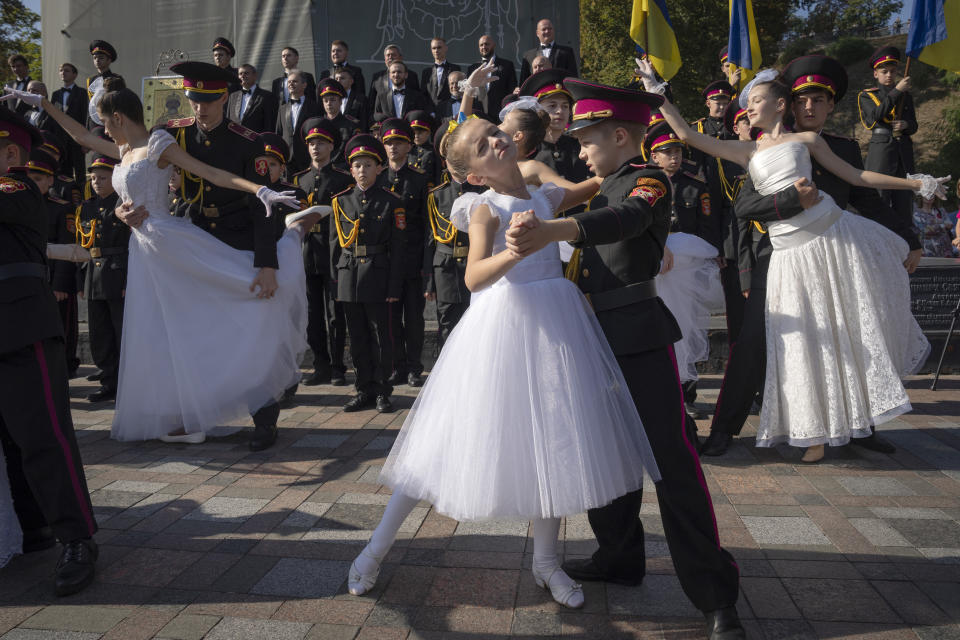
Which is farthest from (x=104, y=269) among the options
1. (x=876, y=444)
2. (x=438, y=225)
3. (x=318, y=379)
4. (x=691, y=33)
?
(x=691, y=33)

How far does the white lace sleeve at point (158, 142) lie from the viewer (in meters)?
5.38

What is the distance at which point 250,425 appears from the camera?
619cm

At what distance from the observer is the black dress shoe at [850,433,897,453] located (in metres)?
5.18

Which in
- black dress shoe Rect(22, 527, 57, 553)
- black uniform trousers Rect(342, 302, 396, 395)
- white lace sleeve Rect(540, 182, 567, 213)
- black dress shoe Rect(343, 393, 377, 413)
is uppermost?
white lace sleeve Rect(540, 182, 567, 213)

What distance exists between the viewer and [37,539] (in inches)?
142

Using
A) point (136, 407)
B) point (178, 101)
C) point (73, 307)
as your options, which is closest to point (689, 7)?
point (178, 101)

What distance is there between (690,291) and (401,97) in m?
6.06

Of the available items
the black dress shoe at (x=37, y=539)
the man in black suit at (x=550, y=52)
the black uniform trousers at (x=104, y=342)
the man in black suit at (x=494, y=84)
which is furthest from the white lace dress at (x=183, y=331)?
the man in black suit at (x=550, y=52)

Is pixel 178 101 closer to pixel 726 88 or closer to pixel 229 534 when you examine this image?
pixel 726 88

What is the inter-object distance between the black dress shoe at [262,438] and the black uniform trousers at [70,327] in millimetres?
4093

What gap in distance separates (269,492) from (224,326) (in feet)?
5.25

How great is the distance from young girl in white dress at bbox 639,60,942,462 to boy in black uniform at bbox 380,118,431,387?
352 centimetres

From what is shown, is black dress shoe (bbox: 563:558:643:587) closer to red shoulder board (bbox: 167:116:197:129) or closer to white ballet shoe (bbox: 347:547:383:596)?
white ballet shoe (bbox: 347:547:383:596)

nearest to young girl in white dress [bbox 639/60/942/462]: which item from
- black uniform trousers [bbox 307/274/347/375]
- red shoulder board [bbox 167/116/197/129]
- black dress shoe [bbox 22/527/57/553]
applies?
red shoulder board [bbox 167/116/197/129]
